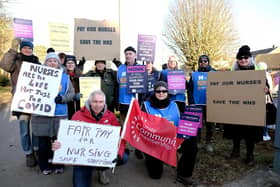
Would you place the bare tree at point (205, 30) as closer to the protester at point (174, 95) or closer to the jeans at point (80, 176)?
the protester at point (174, 95)

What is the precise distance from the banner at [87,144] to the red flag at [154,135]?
1.50ft

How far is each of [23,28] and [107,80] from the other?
199 centimetres

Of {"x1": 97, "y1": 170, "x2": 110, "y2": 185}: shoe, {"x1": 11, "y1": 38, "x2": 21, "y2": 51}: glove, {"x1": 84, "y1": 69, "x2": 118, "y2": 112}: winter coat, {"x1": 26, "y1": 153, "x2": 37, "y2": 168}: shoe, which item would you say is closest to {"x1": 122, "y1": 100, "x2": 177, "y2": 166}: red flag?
{"x1": 97, "y1": 170, "x2": 110, "y2": 185}: shoe

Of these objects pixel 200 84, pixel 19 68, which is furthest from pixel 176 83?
pixel 19 68

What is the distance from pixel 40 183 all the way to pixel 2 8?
16.5 meters

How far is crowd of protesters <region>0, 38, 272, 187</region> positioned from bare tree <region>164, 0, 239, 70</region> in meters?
14.0

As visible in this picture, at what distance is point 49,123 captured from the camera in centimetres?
343

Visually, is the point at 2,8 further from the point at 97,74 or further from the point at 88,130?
the point at 88,130

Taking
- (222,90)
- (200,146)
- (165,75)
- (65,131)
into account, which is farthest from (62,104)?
(200,146)

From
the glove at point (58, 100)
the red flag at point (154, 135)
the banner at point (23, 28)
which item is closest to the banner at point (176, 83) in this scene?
the red flag at point (154, 135)

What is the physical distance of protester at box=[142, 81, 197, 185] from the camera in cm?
330

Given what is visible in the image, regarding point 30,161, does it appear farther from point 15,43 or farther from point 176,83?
point 176,83

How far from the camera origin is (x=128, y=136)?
3133 mm

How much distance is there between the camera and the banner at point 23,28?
171 inches
